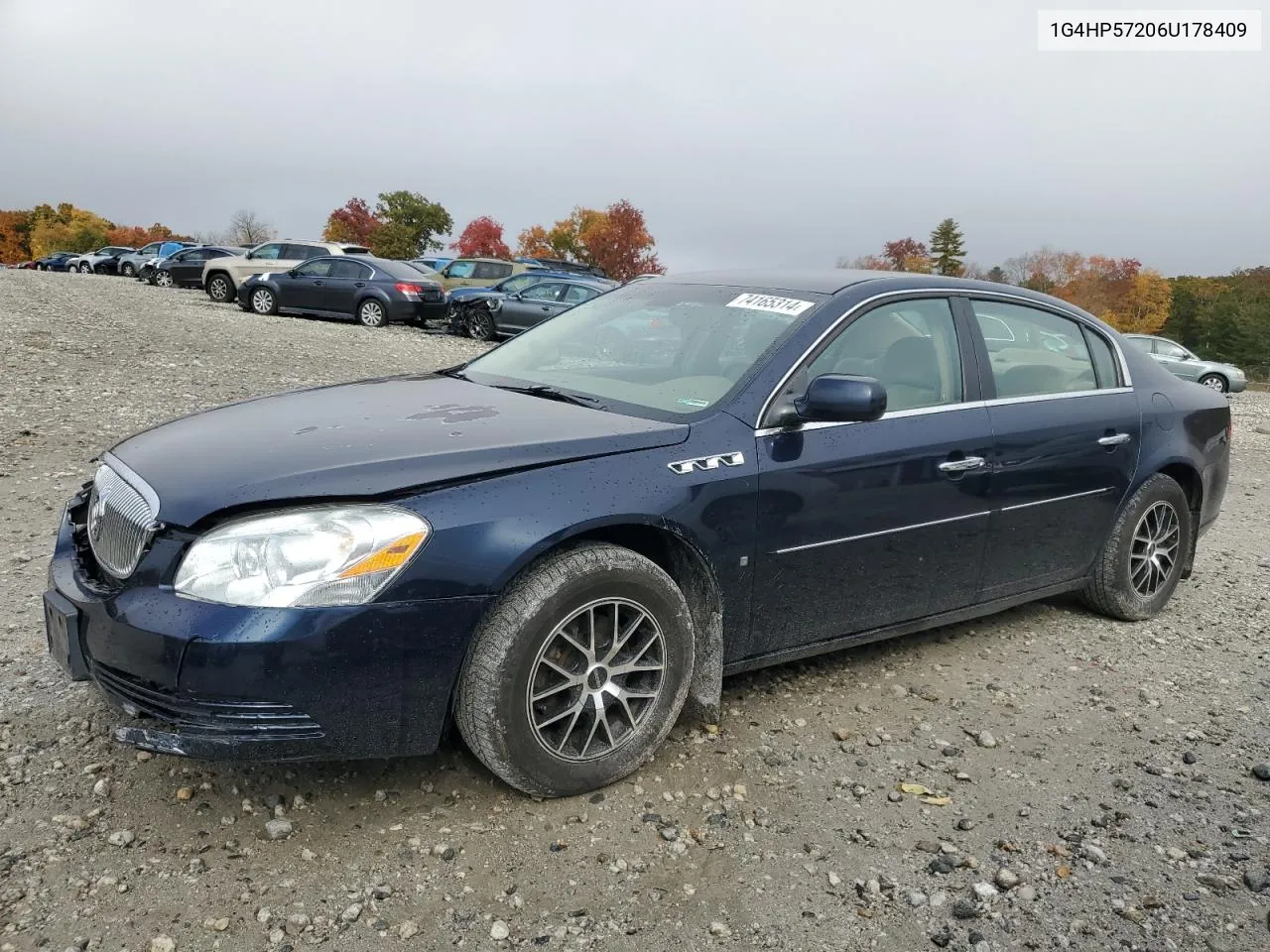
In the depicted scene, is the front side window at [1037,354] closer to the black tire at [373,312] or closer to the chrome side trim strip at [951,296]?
the chrome side trim strip at [951,296]

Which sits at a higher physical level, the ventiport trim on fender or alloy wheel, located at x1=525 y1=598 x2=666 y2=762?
the ventiport trim on fender

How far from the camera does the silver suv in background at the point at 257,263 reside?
76.5 feet

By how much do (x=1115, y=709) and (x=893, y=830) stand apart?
1.51 metres

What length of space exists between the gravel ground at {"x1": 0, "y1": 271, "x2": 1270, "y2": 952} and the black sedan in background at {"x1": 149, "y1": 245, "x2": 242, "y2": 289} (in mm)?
28785

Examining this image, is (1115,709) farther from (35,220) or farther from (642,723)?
(35,220)

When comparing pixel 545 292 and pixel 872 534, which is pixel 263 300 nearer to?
pixel 545 292

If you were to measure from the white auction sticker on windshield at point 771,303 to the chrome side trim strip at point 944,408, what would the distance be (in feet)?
1.57

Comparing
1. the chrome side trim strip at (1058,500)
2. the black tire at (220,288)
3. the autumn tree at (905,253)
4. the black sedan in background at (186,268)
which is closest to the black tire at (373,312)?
the black tire at (220,288)

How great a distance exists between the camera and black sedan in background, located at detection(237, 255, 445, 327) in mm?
20672

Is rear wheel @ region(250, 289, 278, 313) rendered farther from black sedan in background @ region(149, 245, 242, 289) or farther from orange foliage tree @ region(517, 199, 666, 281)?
orange foliage tree @ region(517, 199, 666, 281)

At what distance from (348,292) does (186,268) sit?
41.9ft

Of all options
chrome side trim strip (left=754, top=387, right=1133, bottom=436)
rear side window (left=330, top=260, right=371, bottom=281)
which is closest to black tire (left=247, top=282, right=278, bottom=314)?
rear side window (left=330, top=260, right=371, bottom=281)

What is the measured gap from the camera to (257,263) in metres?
24.0

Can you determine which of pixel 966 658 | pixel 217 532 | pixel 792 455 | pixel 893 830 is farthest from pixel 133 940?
pixel 966 658
